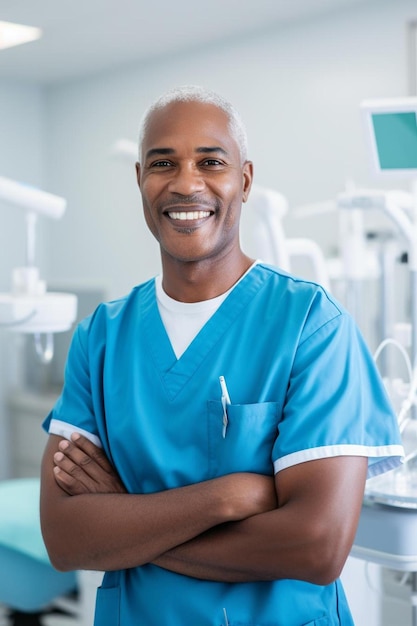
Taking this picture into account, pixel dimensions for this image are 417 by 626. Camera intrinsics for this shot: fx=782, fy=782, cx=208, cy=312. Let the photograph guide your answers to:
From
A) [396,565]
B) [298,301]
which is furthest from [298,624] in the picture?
[298,301]

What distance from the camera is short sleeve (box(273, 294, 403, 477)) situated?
938 millimetres

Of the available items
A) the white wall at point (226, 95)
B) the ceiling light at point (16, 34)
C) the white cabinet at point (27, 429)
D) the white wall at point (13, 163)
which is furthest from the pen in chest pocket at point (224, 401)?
the white wall at point (13, 163)

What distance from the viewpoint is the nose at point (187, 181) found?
101 cm

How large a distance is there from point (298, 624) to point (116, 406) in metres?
0.37

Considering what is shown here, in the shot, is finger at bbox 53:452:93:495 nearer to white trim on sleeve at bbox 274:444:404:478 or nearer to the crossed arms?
the crossed arms

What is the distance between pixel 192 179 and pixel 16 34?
2.13 meters

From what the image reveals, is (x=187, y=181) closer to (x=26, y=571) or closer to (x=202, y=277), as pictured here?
(x=202, y=277)

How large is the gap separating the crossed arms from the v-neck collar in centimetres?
15

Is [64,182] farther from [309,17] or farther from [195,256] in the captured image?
[195,256]

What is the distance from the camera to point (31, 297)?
155cm

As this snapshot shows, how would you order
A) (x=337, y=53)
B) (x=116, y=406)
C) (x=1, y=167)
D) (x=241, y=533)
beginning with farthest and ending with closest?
(x=1, y=167) < (x=337, y=53) < (x=116, y=406) < (x=241, y=533)

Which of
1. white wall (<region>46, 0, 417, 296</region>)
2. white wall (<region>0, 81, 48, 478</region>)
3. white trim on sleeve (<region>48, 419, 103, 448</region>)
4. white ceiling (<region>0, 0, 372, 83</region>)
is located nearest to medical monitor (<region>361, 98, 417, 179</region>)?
white trim on sleeve (<region>48, 419, 103, 448</region>)

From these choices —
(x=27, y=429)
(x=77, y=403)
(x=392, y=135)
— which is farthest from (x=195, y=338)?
(x=27, y=429)

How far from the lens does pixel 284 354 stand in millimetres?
981
